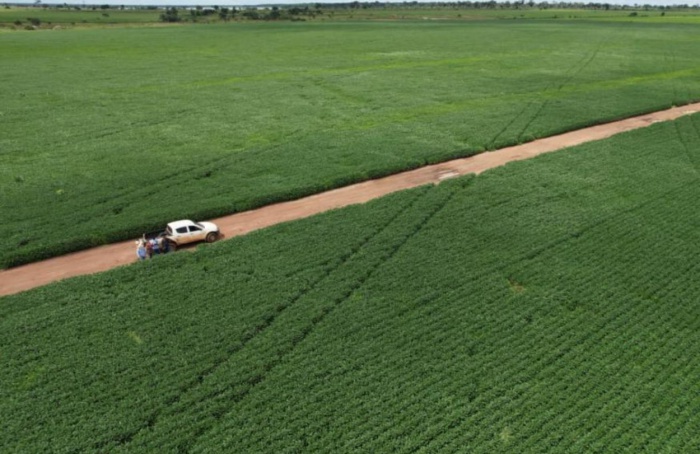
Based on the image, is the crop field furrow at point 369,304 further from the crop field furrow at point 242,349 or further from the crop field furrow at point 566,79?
the crop field furrow at point 566,79

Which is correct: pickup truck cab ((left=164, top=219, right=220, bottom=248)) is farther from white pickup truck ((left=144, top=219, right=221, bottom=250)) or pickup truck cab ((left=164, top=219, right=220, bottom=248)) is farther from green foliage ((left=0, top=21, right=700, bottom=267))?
green foliage ((left=0, top=21, right=700, bottom=267))

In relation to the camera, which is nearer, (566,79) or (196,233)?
(196,233)

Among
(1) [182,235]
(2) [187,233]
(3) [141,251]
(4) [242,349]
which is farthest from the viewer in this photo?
(2) [187,233]

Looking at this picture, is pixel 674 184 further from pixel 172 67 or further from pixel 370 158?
pixel 172 67

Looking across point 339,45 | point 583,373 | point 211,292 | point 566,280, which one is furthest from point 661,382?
point 339,45

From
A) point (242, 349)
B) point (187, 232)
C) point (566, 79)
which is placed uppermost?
point (566, 79)

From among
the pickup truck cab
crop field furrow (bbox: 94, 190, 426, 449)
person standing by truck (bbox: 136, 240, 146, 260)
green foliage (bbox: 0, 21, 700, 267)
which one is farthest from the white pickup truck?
crop field furrow (bbox: 94, 190, 426, 449)

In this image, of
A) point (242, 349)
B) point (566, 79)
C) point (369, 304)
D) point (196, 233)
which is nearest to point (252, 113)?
point (196, 233)

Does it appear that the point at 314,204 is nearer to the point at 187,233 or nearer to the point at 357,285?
the point at 187,233
